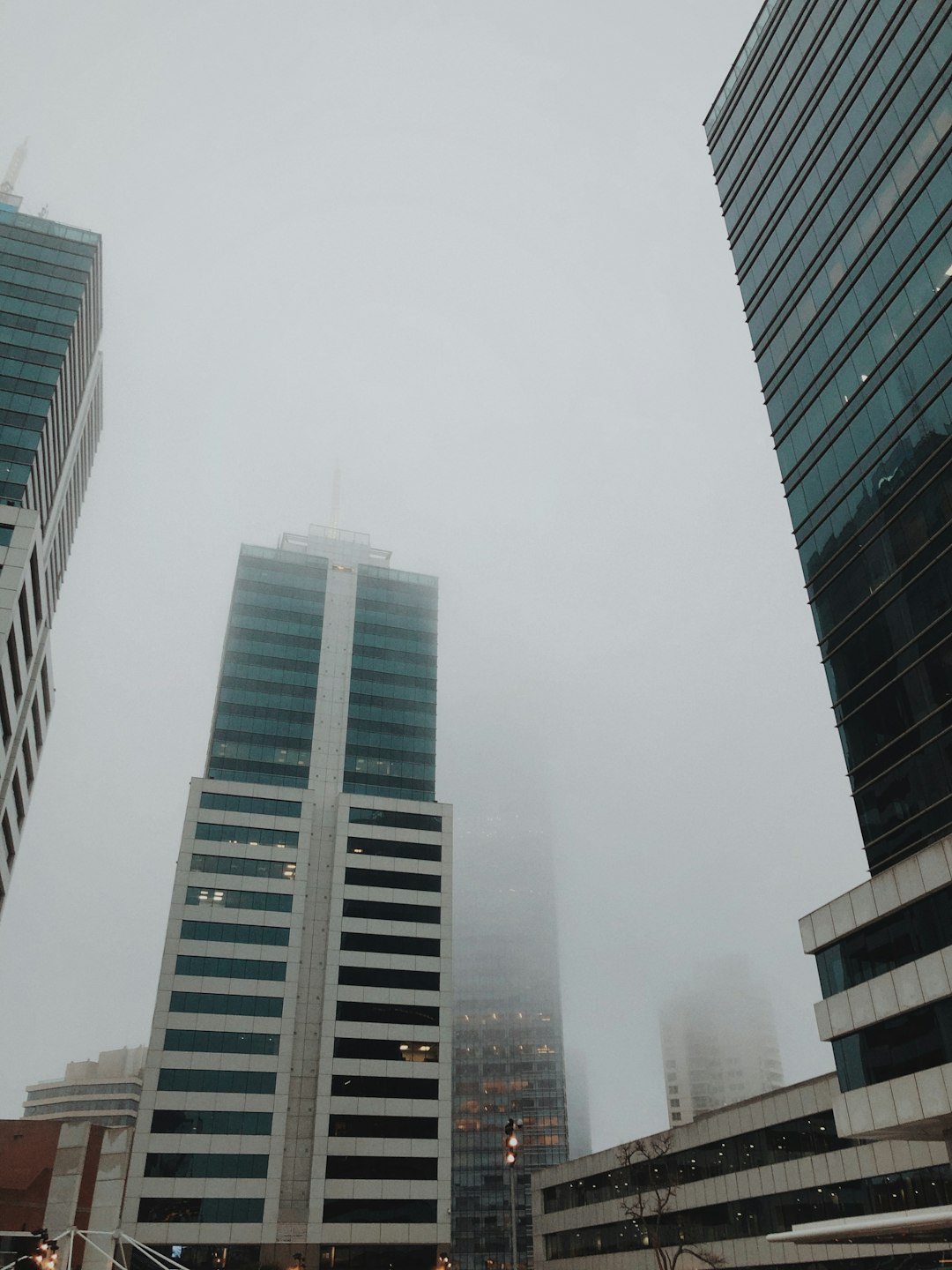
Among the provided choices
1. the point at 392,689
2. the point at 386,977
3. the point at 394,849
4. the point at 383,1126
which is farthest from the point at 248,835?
the point at 383,1126

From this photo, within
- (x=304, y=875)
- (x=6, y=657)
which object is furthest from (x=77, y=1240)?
(x=6, y=657)

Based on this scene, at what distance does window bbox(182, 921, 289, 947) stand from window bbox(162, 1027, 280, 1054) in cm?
867

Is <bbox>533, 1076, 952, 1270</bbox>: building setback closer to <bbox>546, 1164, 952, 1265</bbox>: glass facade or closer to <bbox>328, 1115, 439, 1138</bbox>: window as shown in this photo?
<bbox>546, 1164, 952, 1265</bbox>: glass facade

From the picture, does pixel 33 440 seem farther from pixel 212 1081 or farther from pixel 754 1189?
pixel 754 1189

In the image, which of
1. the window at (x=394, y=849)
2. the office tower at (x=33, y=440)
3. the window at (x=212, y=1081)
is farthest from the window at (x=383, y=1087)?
the office tower at (x=33, y=440)

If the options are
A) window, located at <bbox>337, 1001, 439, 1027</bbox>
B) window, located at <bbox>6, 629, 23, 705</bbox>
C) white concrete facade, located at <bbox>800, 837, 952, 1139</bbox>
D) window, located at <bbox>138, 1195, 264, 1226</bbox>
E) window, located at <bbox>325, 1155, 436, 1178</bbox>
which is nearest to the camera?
white concrete facade, located at <bbox>800, 837, 952, 1139</bbox>

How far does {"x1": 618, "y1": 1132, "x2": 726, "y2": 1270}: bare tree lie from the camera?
7449 cm

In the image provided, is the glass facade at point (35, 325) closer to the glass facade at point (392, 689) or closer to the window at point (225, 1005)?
the glass facade at point (392, 689)

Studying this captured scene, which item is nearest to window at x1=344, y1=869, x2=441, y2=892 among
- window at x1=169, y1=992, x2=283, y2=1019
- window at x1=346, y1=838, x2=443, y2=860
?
window at x1=346, y1=838, x2=443, y2=860

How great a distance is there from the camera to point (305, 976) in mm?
97062

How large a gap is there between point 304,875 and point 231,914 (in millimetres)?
8445

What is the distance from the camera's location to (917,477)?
50.9 metres

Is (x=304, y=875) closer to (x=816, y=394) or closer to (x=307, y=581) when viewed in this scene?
(x=307, y=581)

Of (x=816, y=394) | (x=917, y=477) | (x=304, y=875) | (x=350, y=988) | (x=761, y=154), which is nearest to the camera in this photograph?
(x=917, y=477)
